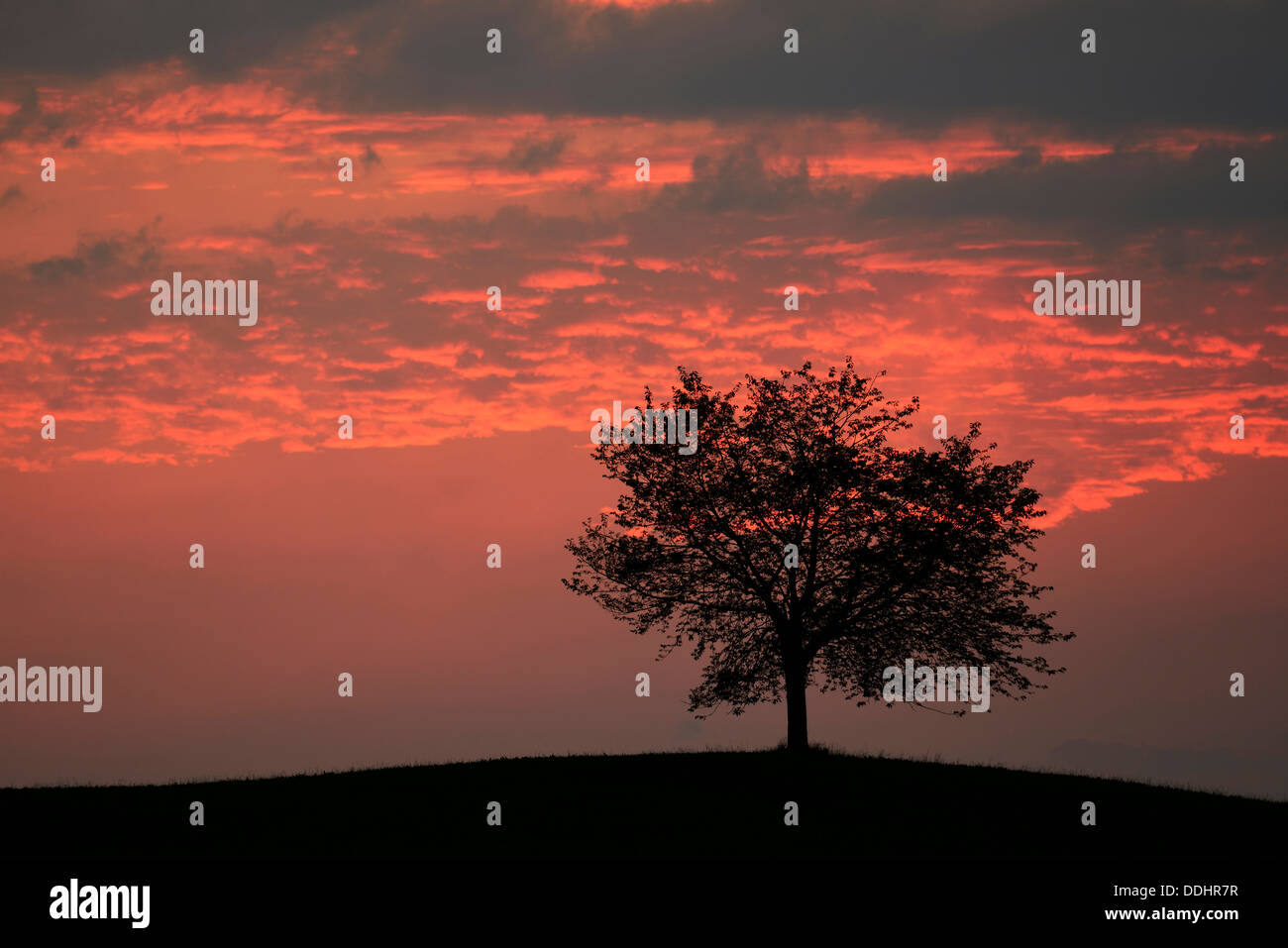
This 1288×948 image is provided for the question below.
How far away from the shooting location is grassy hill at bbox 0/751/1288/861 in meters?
29.2

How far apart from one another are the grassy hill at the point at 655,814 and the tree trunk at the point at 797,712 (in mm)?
759

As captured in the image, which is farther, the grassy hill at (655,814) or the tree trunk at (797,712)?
the tree trunk at (797,712)

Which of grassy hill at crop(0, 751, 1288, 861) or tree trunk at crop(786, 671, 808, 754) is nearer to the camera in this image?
grassy hill at crop(0, 751, 1288, 861)

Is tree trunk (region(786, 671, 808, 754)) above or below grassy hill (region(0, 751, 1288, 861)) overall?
above

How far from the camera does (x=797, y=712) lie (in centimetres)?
4025

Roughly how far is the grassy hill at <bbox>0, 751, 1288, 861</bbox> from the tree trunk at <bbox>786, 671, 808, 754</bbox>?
2.49ft

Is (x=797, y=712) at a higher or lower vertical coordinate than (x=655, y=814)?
higher

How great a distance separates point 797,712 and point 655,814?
909 cm

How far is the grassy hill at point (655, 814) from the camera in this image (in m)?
29.2

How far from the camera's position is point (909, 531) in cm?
3947
